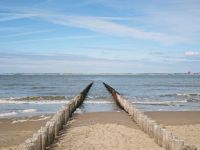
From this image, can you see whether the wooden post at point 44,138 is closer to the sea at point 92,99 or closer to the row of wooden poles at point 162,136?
the row of wooden poles at point 162,136

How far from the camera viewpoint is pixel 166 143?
11.1 metres

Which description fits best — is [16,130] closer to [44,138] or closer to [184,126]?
[44,138]

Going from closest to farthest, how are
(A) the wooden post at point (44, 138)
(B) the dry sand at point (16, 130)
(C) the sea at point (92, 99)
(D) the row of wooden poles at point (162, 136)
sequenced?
(D) the row of wooden poles at point (162, 136) → (A) the wooden post at point (44, 138) → (B) the dry sand at point (16, 130) → (C) the sea at point (92, 99)

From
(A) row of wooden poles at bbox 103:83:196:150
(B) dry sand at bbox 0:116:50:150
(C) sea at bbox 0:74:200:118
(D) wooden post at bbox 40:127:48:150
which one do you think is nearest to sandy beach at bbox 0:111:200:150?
(B) dry sand at bbox 0:116:50:150

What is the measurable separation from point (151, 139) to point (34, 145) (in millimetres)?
4931

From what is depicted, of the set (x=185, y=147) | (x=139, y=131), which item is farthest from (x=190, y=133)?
(x=185, y=147)

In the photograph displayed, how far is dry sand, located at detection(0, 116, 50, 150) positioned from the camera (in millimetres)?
13727

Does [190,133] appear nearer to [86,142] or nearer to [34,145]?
[86,142]

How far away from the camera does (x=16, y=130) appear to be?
16766mm

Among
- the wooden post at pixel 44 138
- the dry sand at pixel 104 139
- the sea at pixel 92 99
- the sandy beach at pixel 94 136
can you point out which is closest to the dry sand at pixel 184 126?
the sandy beach at pixel 94 136

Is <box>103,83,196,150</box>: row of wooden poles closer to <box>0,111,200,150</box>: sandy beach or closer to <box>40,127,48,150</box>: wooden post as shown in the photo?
<box>0,111,200,150</box>: sandy beach

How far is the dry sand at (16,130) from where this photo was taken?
1373 cm

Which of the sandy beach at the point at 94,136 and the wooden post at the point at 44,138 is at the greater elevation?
the wooden post at the point at 44,138

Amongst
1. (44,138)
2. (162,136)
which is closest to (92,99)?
(162,136)
